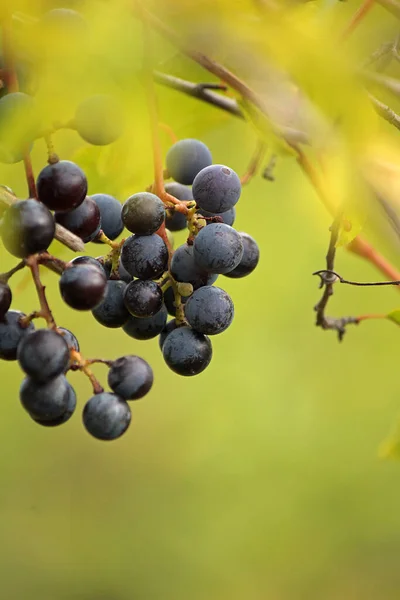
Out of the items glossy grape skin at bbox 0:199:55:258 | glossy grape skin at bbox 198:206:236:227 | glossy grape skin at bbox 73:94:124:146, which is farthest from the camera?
glossy grape skin at bbox 198:206:236:227

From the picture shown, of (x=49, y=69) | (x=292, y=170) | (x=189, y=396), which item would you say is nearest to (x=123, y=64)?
(x=49, y=69)

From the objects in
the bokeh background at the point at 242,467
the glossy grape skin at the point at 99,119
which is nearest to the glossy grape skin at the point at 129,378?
the glossy grape skin at the point at 99,119

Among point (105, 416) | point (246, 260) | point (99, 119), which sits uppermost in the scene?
point (99, 119)

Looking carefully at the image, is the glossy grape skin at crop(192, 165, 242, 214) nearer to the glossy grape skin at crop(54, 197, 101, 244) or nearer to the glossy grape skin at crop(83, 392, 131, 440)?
the glossy grape skin at crop(54, 197, 101, 244)

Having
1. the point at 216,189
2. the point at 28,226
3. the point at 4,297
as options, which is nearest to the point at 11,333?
the point at 4,297

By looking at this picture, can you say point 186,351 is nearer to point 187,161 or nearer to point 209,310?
point 209,310

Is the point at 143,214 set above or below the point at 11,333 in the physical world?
above

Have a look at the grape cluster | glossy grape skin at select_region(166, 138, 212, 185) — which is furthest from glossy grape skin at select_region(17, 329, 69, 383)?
glossy grape skin at select_region(166, 138, 212, 185)
